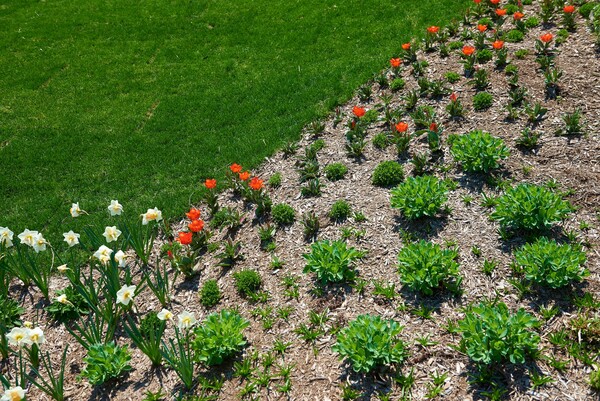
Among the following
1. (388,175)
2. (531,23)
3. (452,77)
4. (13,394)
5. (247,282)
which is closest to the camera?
(13,394)

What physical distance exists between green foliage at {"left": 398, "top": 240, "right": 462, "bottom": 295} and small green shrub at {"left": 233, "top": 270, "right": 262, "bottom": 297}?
124 centimetres

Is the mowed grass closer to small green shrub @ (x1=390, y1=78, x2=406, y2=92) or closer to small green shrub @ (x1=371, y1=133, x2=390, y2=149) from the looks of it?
small green shrub @ (x1=390, y1=78, x2=406, y2=92)

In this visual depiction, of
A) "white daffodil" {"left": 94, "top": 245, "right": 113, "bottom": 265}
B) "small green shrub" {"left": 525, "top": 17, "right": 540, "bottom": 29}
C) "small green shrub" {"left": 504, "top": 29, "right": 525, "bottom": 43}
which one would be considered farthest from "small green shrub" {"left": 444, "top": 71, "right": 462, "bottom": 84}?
"white daffodil" {"left": 94, "top": 245, "right": 113, "bottom": 265}

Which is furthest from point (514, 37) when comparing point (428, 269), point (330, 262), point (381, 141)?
point (330, 262)

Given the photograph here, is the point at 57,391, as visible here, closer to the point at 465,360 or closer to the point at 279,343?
the point at 279,343

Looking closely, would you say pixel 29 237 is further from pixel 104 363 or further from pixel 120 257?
pixel 104 363

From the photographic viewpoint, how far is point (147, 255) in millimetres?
4828

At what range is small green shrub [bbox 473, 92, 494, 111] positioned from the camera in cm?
578

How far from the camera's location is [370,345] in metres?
3.31

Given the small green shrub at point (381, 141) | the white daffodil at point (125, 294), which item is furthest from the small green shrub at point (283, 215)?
the white daffodil at point (125, 294)

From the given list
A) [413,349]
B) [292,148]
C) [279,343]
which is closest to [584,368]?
[413,349]

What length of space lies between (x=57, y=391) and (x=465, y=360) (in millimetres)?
2901

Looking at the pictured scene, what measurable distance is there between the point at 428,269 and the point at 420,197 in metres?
0.83

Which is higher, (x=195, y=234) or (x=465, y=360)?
(x=195, y=234)
